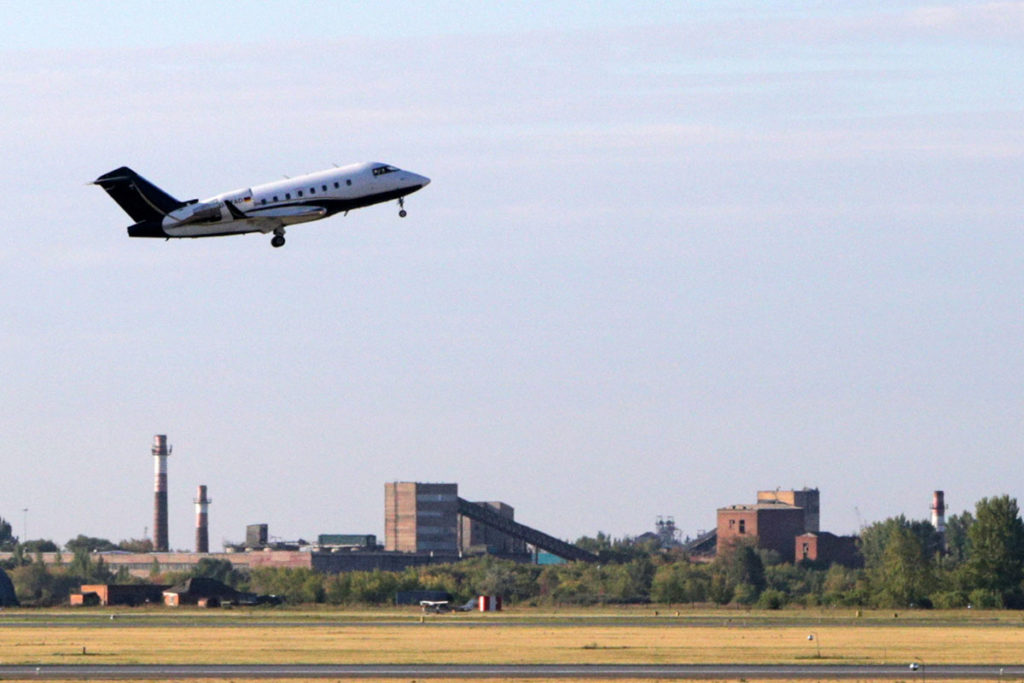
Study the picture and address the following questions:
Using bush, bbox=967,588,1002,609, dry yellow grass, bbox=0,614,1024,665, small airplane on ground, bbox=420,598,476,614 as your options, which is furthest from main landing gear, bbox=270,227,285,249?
bush, bbox=967,588,1002,609

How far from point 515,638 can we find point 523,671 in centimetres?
3674

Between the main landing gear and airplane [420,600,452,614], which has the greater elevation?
the main landing gear

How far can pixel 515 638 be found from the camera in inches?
5084

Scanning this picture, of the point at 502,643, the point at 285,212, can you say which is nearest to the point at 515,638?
the point at 502,643

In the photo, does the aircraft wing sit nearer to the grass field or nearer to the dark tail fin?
the dark tail fin

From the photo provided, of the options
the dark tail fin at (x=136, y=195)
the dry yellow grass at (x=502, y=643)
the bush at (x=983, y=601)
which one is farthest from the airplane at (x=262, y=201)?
the bush at (x=983, y=601)

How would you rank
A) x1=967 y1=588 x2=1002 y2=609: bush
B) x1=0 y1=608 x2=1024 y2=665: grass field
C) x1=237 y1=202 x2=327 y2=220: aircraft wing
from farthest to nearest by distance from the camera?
x1=967 y1=588 x2=1002 y2=609: bush
x1=0 y1=608 x2=1024 y2=665: grass field
x1=237 y1=202 x2=327 y2=220: aircraft wing

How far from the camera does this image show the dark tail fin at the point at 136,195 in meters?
106

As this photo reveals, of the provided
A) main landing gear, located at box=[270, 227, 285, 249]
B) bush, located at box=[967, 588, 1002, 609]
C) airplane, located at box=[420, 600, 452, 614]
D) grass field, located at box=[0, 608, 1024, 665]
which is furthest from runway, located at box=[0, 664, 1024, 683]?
bush, located at box=[967, 588, 1002, 609]

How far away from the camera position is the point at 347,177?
107 metres

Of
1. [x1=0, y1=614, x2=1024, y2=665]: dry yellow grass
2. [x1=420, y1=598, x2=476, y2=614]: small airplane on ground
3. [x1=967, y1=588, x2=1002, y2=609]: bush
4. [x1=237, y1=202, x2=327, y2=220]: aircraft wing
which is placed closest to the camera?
[x1=237, y1=202, x2=327, y2=220]: aircraft wing

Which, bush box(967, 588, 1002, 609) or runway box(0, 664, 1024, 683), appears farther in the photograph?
bush box(967, 588, 1002, 609)

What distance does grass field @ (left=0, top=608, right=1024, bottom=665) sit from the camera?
105875 millimetres

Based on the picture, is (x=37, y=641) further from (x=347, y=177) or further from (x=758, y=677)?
(x=758, y=677)
